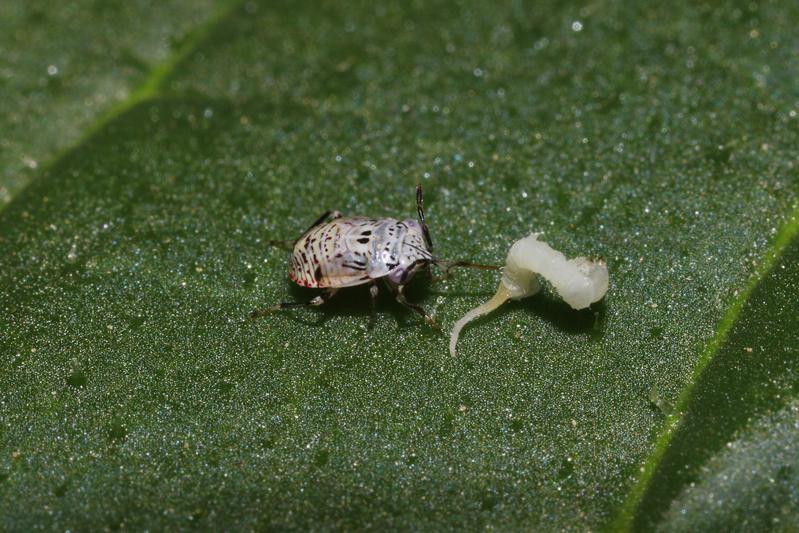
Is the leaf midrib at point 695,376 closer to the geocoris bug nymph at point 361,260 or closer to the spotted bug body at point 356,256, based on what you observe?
the geocoris bug nymph at point 361,260

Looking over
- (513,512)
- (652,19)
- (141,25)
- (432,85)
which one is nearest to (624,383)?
(513,512)

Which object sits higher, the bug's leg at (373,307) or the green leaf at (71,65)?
the green leaf at (71,65)

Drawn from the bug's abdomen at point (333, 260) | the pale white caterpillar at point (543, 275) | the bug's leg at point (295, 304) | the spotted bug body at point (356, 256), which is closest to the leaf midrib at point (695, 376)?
the pale white caterpillar at point (543, 275)

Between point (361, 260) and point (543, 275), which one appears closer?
point (543, 275)

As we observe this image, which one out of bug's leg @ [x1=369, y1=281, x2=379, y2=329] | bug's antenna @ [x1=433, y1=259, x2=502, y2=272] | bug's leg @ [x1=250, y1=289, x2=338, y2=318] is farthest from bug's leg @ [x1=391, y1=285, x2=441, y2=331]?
bug's leg @ [x1=250, y1=289, x2=338, y2=318]

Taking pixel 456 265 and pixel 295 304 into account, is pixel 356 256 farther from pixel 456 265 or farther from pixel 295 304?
pixel 456 265

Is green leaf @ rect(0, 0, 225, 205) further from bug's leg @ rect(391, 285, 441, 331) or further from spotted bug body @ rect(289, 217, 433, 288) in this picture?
bug's leg @ rect(391, 285, 441, 331)

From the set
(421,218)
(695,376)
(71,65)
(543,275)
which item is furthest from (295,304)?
(71,65)
